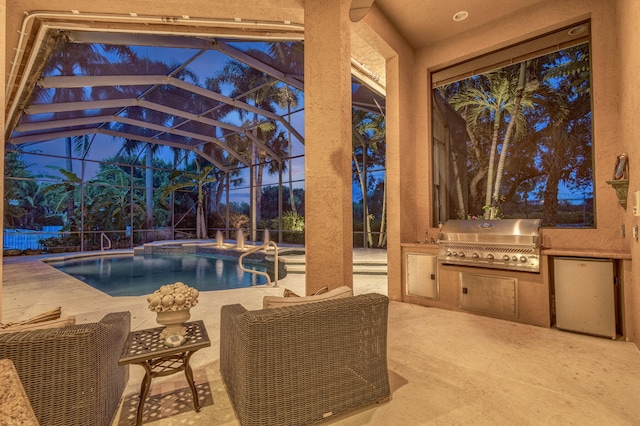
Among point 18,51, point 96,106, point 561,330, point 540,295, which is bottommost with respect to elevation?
point 561,330

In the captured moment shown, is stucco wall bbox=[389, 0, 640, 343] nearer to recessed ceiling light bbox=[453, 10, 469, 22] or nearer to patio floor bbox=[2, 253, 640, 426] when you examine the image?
recessed ceiling light bbox=[453, 10, 469, 22]

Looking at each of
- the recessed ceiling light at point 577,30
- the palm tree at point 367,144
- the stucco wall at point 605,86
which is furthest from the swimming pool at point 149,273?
the recessed ceiling light at point 577,30

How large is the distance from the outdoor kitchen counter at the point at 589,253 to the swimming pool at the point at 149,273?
219 inches

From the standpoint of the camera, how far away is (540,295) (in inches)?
138

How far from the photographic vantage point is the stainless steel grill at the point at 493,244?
358 centimetres

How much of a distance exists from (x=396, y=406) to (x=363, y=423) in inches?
11.5

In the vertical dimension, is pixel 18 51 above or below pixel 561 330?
above

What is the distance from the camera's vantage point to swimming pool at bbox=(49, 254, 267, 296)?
674 centimetres

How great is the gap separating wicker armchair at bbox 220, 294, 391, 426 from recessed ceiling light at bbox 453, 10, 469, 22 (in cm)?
425

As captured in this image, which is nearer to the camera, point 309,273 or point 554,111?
point 309,273

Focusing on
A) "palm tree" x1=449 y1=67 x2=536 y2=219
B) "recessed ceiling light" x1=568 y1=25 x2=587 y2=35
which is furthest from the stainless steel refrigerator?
"recessed ceiling light" x1=568 y1=25 x2=587 y2=35

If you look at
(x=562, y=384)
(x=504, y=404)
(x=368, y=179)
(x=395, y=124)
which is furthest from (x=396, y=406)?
(x=368, y=179)

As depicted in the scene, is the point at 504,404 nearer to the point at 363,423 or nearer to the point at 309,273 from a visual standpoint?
the point at 363,423

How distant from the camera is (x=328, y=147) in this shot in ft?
10.9
